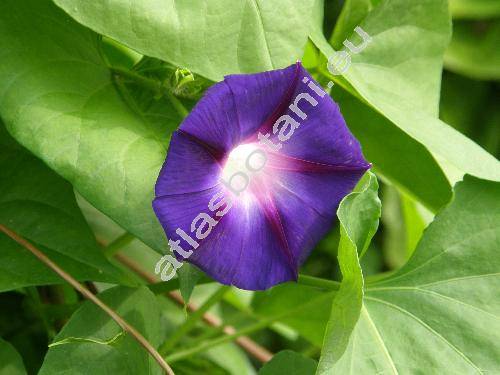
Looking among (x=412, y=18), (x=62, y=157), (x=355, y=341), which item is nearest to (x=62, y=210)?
(x=62, y=157)

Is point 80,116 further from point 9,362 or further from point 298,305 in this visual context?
point 298,305

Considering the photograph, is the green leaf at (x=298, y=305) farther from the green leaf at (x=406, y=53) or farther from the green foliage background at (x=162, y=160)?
the green leaf at (x=406, y=53)

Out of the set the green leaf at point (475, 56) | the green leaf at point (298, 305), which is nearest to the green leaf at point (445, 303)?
the green leaf at point (298, 305)

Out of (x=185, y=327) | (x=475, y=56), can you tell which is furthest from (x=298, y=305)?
(x=475, y=56)

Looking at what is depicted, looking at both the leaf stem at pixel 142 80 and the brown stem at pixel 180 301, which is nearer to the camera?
the leaf stem at pixel 142 80

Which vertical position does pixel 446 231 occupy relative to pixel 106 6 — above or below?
below

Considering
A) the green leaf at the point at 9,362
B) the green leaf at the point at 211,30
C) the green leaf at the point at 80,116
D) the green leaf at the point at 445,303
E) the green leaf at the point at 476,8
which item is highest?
the green leaf at the point at 211,30

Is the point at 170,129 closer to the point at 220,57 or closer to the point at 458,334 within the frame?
the point at 220,57
